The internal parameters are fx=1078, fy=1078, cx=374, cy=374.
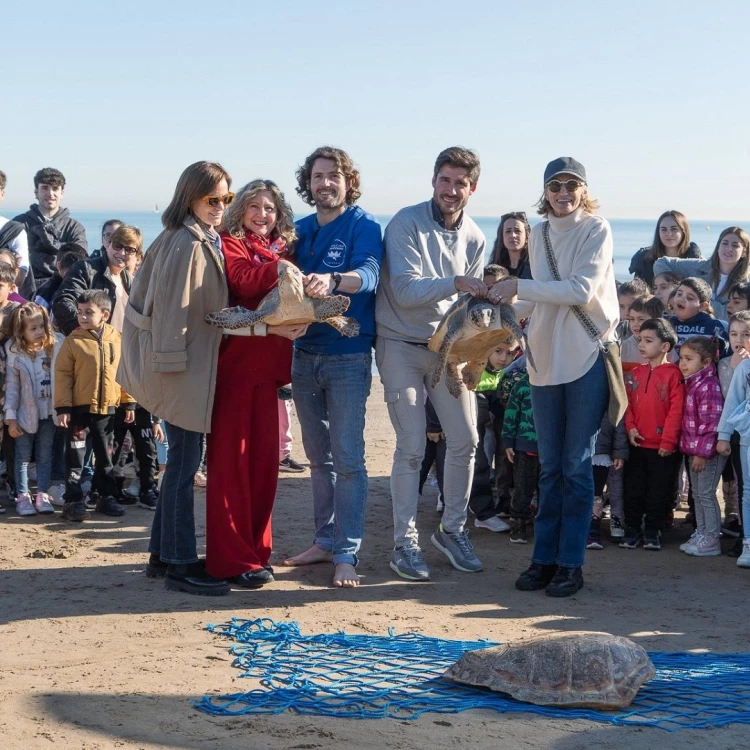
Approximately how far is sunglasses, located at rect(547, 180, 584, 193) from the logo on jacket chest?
1.14 metres

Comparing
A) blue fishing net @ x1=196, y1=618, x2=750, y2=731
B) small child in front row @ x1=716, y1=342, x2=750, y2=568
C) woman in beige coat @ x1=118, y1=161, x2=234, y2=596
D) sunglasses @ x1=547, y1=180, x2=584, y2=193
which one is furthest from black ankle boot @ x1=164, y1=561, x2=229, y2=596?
small child in front row @ x1=716, y1=342, x2=750, y2=568

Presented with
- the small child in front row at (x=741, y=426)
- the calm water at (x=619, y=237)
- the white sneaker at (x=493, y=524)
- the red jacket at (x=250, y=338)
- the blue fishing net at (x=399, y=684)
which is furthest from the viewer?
the calm water at (x=619, y=237)

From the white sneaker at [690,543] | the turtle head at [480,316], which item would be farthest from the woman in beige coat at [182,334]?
the white sneaker at [690,543]

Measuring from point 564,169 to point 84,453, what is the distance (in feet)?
12.3

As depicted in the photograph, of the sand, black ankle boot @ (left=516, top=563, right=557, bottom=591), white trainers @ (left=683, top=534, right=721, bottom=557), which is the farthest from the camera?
white trainers @ (left=683, top=534, right=721, bottom=557)

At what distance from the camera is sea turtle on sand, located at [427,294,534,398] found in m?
5.54

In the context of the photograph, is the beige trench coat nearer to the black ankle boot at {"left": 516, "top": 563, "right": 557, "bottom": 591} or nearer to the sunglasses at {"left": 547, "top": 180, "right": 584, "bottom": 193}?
the sunglasses at {"left": 547, "top": 180, "right": 584, "bottom": 193}

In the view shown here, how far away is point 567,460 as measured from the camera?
5766 millimetres

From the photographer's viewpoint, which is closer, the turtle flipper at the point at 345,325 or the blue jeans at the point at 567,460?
the turtle flipper at the point at 345,325

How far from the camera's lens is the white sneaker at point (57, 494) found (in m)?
7.42

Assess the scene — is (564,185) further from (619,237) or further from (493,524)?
(619,237)

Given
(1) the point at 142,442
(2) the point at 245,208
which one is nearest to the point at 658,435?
(2) the point at 245,208

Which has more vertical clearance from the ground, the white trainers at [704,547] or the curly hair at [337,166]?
the curly hair at [337,166]

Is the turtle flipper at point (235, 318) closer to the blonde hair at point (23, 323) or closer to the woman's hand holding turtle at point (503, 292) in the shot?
the woman's hand holding turtle at point (503, 292)
